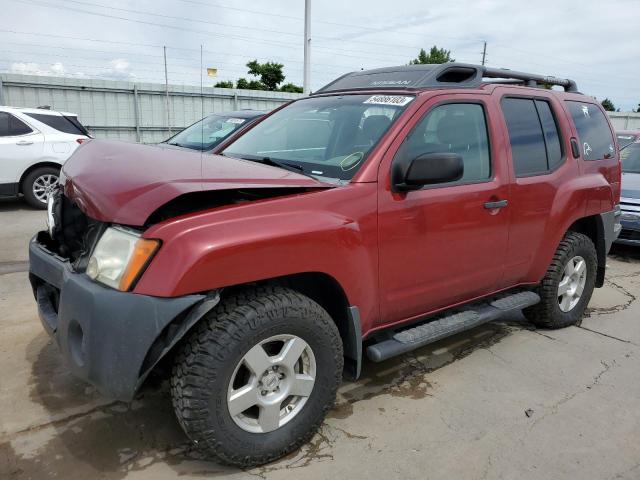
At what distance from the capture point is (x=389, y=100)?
3115 millimetres

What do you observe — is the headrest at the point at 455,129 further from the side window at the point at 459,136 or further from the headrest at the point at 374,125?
the headrest at the point at 374,125

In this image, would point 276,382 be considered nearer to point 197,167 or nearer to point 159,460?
point 159,460

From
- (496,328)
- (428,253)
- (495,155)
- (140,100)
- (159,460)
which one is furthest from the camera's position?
(140,100)

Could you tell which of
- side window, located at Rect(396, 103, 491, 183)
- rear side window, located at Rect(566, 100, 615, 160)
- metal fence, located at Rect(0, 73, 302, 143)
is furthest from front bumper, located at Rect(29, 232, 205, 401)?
metal fence, located at Rect(0, 73, 302, 143)

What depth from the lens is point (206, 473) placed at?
7.96ft

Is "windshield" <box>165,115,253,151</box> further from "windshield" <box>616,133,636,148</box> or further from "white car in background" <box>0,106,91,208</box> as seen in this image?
"windshield" <box>616,133,636,148</box>

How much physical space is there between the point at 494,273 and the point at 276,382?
5.89 ft

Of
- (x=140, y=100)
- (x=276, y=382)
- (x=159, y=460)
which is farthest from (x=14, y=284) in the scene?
(x=140, y=100)

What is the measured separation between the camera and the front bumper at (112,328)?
2.06 m

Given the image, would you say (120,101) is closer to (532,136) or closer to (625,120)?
(532,136)

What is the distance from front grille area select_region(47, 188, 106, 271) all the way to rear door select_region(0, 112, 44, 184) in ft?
21.3

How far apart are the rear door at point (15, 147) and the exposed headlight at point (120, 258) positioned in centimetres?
733

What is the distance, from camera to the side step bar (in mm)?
2883

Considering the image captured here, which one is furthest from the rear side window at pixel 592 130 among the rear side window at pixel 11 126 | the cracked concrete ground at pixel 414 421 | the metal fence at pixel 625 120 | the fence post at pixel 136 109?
the metal fence at pixel 625 120
